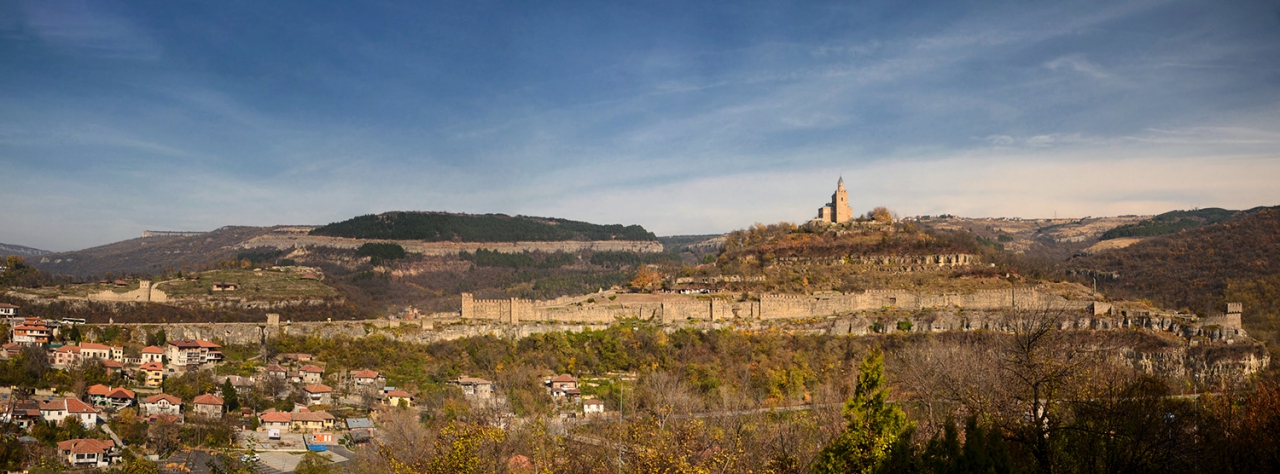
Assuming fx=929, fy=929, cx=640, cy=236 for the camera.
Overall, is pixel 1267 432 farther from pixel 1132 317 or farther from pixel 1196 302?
pixel 1196 302

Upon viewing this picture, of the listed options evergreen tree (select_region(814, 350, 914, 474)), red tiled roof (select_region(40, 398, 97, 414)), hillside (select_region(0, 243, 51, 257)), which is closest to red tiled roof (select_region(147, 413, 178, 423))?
red tiled roof (select_region(40, 398, 97, 414))

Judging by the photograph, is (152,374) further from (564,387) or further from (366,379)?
(564,387)

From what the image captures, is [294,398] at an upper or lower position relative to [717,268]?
lower

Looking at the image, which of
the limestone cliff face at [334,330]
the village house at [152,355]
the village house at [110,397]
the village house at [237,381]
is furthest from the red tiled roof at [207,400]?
the limestone cliff face at [334,330]

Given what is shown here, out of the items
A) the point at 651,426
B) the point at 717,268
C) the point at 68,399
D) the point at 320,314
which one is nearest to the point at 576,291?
the point at 717,268

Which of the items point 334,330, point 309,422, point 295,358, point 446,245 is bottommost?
point 309,422

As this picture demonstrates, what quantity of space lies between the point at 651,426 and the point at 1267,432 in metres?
13.1

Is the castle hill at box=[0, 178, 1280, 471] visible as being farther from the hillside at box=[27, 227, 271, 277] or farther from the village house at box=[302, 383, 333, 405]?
the hillside at box=[27, 227, 271, 277]

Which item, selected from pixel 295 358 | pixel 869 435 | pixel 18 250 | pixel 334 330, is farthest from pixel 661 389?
pixel 18 250

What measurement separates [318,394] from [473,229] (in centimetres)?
8616

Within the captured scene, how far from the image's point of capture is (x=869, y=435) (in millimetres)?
17453

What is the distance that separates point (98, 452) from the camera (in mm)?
30047

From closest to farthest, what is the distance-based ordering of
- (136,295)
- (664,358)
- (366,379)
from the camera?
(366,379)
(664,358)
(136,295)

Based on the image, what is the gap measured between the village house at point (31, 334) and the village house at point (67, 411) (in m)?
9.23
